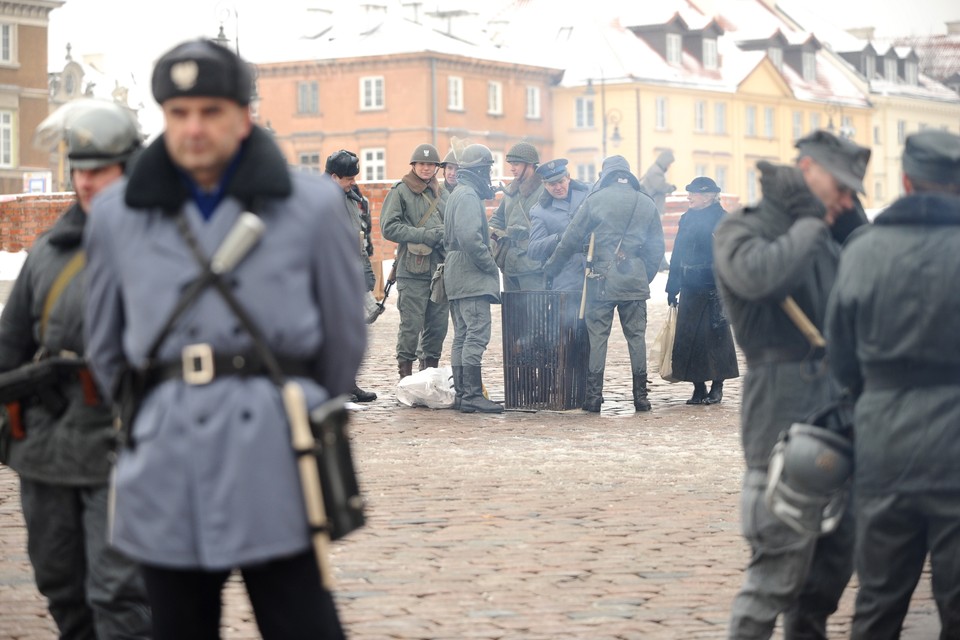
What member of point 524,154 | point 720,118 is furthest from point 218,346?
point 720,118

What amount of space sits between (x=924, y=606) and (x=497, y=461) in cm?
430

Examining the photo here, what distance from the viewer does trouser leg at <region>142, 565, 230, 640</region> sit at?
3855mm

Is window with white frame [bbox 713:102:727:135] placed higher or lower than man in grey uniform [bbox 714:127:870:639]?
higher

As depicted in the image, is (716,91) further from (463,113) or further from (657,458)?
(657,458)

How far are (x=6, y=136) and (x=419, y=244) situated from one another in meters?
51.0

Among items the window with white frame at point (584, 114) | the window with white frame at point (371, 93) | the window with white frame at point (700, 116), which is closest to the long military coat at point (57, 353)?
the window with white frame at point (371, 93)

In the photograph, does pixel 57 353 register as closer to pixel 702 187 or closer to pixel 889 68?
pixel 702 187

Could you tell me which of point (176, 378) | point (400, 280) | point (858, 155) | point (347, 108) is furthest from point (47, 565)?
point (347, 108)

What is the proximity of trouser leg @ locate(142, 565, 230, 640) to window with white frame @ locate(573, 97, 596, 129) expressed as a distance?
69.6 m

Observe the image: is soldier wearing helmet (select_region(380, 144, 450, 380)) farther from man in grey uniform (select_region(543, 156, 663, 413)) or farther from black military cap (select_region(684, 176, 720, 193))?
black military cap (select_region(684, 176, 720, 193))

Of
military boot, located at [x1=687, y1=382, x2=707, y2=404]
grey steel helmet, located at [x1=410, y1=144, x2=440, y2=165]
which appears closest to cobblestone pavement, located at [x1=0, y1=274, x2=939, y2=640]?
military boot, located at [x1=687, y1=382, x2=707, y2=404]

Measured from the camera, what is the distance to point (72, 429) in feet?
16.5

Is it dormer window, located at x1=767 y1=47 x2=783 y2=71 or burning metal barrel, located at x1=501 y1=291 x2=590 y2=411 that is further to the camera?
dormer window, located at x1=767 y1=47 x2=783 y2=71

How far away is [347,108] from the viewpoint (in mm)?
70812
